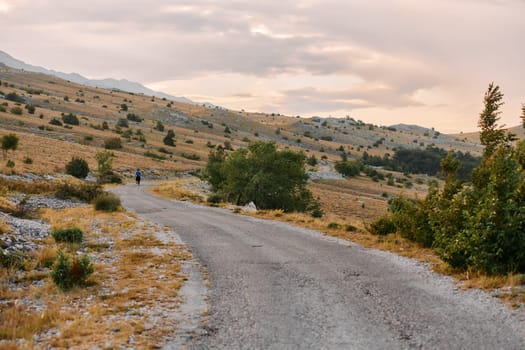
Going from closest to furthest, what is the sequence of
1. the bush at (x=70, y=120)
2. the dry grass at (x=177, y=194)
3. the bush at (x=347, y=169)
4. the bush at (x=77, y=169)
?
1. the dry grass at (x=177, y=194)
2. the bush at (x=77, y=169)
3. the bush at (x=70, y=120)
4. the bush at (x=347, y=169)

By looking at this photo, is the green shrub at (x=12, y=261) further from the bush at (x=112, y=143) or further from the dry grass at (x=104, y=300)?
the bush at (x=112, y=143)

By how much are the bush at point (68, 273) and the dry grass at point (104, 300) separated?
0.67 feet

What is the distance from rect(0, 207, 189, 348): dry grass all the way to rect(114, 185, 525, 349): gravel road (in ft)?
3.36

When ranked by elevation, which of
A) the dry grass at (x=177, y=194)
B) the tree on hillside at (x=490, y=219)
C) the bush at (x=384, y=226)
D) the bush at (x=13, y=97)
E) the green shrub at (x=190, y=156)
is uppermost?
the bush at (x=13, y=97)

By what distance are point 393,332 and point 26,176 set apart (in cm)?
3609

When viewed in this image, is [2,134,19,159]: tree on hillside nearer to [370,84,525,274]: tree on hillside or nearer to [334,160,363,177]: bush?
[370,84,525,274]: tree on hillside

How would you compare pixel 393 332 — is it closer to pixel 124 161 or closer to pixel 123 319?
pixel 123 319

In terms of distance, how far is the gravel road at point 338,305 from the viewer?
7266 millimetres

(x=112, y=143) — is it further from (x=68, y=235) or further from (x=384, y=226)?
(x=384, y=226)

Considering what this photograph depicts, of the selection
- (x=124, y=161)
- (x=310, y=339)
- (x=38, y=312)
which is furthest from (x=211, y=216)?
(x=124, y=161)

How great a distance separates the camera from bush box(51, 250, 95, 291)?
10.4 m

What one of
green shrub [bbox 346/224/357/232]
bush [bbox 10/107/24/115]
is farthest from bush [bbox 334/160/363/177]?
green shrub [bbox 346/224/357/232]

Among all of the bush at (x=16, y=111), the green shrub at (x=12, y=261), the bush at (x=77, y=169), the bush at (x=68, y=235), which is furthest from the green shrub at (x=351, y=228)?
the bush at (x=16, y=111)

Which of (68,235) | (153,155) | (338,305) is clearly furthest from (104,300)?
(153,155)
